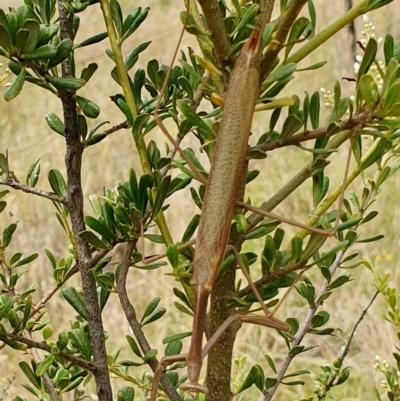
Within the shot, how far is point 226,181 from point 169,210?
117 inches

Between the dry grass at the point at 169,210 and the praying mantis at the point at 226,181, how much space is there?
201 centimetres

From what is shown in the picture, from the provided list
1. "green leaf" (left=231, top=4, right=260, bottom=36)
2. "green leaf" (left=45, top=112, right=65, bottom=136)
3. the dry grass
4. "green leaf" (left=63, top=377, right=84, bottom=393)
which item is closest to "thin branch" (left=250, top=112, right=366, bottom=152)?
"green leaf" (left=231, top=4, right=260, bottom=36)

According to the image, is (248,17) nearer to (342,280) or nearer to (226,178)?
(226,178)

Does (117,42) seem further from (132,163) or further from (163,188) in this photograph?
(132,163)

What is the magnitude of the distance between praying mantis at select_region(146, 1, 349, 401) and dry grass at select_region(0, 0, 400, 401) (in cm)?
201

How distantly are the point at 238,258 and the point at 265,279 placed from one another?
4 cm

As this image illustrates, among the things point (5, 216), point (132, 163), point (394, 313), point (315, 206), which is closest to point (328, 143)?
point (315, 206)

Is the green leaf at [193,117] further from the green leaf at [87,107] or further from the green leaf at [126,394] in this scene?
the green leaf at [126,394]

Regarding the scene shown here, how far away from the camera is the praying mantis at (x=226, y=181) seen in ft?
1.69

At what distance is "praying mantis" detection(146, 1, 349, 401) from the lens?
0.52 m

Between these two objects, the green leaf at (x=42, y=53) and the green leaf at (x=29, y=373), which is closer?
→ the green leaf at (x=42, y=53)

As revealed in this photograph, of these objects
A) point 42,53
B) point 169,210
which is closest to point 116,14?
point 42,53

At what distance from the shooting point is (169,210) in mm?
3564

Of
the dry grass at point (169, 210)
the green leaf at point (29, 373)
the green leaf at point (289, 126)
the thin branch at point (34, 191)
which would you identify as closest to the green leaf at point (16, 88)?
the thin branch at point (34, 191)
